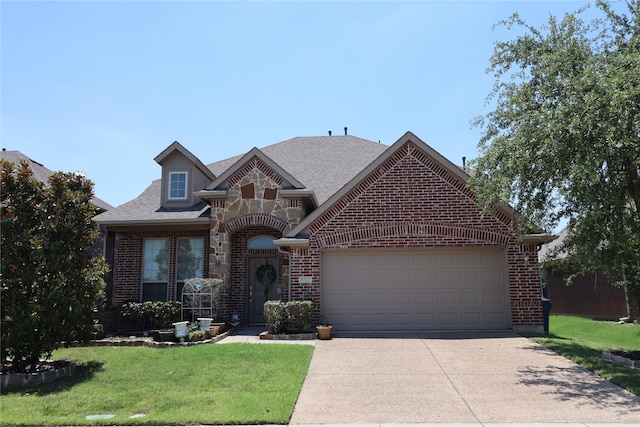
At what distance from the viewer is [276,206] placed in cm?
1505

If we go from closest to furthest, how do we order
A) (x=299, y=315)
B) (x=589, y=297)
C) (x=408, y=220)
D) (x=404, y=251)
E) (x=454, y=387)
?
1. (x=454, y=387)
2. (x=299, y=315)
3. (x=408, y=220)
4. (x=404, y=251)
5. (x=589, y=297)

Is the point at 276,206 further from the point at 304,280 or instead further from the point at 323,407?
the point at 323,407

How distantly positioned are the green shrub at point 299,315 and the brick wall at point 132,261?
4.24 metres

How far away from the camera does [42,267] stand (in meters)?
9.21

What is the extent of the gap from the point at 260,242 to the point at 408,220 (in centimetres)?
507

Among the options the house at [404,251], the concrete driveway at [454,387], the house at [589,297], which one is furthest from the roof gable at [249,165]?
the house at [589,297]

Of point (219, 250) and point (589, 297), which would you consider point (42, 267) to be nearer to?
point (219, 250)

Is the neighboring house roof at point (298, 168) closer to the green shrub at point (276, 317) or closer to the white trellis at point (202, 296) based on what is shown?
the white trellis at point (202, 296)

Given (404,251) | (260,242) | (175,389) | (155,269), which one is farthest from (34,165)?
(175,389)

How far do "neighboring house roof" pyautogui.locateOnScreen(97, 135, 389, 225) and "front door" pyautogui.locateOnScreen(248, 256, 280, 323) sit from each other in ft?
7.53

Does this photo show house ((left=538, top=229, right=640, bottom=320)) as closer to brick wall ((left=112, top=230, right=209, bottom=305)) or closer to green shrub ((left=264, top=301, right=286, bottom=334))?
green shrub ((left=264, top=301, right=286, bottom=334))

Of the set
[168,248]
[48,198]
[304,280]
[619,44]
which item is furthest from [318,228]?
[619,44]

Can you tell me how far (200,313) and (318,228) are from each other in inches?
168

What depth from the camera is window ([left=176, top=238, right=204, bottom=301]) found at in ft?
52.5
